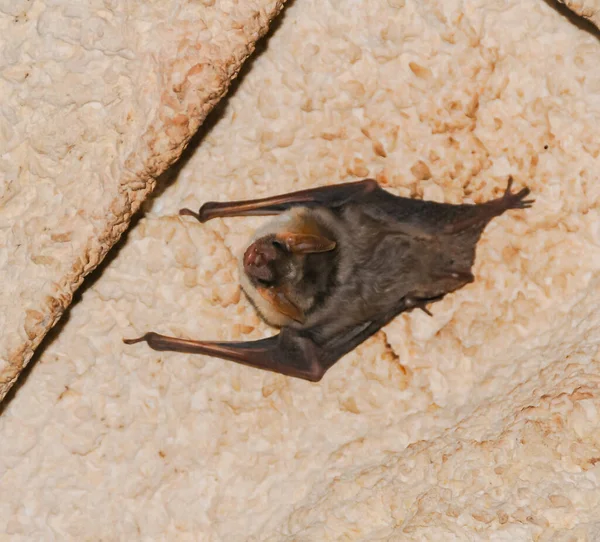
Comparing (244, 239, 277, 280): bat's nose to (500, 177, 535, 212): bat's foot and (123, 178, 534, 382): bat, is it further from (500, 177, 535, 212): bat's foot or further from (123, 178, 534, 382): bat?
(500, 177, 535, 212): bat's foot

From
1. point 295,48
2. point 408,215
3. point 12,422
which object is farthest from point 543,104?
point 12,422

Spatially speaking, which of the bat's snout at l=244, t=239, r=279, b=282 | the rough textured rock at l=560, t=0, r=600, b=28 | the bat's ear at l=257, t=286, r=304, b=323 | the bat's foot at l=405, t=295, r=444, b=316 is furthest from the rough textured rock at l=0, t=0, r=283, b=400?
the bat's foot at l=405, t=295, r=444, b=316

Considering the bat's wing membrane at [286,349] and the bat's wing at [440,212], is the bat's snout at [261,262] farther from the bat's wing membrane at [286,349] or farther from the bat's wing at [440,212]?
the bat's wing at [440,212]

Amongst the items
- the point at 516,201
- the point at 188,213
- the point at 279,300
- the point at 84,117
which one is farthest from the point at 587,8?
the point at 84,117

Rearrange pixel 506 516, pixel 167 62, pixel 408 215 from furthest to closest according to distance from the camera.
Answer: pixel 408 215 → pixel 167 62 → pixel 506 516

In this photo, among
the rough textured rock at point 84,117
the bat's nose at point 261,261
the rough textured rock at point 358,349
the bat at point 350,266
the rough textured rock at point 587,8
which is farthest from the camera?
the bat at point 350,266

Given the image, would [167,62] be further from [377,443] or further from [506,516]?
[506,516]

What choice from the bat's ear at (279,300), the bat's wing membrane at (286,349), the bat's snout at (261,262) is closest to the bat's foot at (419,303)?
the bat's wing membrane at (286,349)
